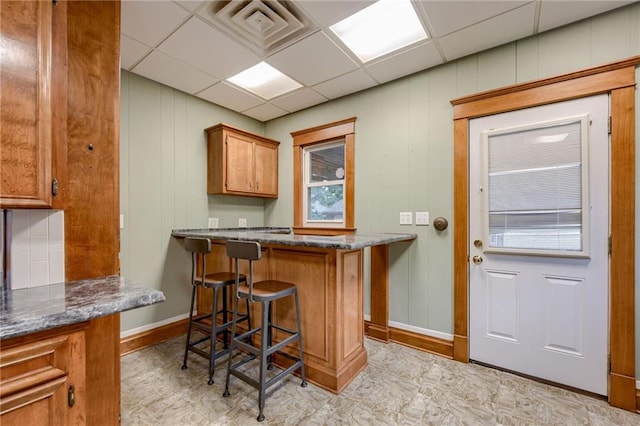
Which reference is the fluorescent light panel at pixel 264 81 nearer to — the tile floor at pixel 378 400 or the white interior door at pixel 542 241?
the white interior door at pixel 542 241

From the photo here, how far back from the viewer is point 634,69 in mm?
1829

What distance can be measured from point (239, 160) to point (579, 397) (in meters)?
3.71

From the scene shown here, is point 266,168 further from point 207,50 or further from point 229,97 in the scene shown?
point 207,50

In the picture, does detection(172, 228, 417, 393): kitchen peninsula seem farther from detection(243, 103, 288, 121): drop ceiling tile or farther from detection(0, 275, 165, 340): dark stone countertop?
detection(243, 103, 288, 121): drop ceiling tile

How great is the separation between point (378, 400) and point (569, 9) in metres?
3.00

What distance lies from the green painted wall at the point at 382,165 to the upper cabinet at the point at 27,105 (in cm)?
176

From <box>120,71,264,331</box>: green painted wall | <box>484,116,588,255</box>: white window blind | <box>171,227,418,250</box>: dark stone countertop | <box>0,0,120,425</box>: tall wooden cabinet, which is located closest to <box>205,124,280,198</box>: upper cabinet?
<box>120,71,264,331</box>: green painted wall

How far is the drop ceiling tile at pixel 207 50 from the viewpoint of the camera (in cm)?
212

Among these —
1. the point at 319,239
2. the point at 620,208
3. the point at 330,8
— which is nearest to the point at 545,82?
the point at 620,208

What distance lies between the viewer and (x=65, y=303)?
0.96m

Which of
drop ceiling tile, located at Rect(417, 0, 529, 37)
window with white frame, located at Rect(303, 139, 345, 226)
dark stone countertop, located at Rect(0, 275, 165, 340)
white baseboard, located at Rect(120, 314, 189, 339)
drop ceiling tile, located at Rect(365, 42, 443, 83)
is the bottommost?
white baseboard, located at Rect(120, 314, 189, 339)

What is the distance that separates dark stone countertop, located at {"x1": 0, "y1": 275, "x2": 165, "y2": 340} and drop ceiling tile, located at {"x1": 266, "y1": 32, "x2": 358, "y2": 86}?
7.06 ft

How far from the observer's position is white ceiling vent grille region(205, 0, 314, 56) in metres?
1.89

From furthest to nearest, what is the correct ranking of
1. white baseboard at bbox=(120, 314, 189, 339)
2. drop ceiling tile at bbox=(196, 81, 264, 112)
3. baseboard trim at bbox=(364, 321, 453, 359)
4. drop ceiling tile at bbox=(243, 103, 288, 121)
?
drop ceiling tile at bbox=(243, 103, 288, 121) → drop ceiling tile at bbox=(196, 81, 264, 112) → white baseboard at bbox=(120, 314, 189, 339) → baseboard trim at bbox=(364, 321, 453, 359)
